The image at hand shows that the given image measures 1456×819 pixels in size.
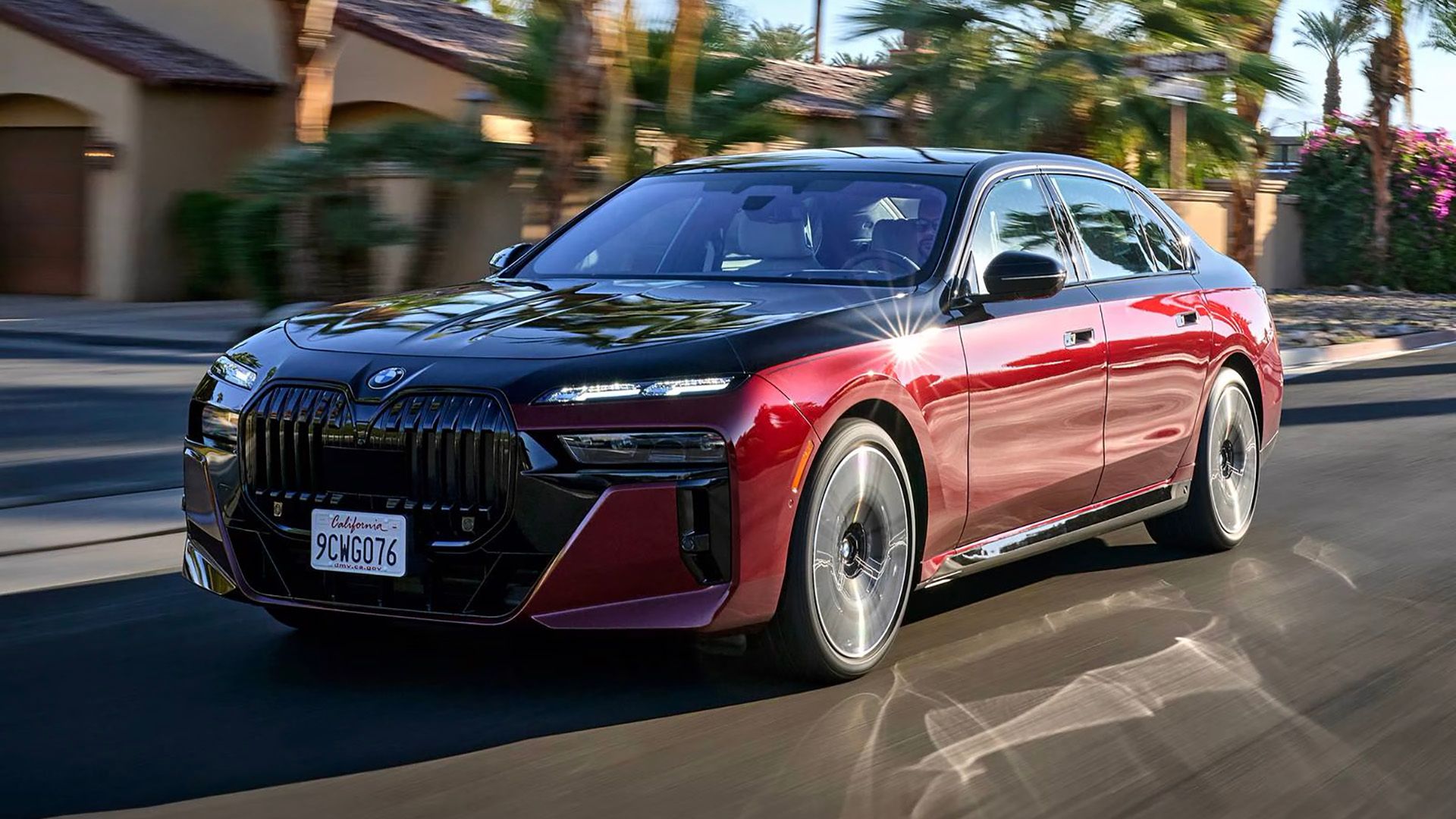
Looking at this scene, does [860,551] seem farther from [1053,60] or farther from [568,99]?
[1053,60]

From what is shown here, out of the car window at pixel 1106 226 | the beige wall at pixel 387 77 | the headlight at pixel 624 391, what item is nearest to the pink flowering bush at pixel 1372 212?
the beige wall at pixel 387 77

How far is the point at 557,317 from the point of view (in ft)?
18.5

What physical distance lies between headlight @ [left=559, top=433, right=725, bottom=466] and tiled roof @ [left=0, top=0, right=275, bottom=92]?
68.1 feet

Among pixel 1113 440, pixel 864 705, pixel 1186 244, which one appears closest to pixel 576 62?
pixel 1186 244

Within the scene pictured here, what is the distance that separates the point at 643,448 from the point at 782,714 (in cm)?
85

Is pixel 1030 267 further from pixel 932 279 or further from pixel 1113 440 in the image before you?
pixel 1113 440

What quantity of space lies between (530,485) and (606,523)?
0.73 feet

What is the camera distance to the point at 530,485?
496cm

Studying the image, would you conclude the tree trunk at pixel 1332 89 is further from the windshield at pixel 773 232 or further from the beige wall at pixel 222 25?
the windshield at pixel 773 232

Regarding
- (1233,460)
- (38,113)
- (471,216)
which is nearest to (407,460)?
(1233,460)

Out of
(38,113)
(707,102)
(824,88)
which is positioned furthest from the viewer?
(824,88)

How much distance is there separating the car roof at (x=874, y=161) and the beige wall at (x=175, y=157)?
1859 centimetres

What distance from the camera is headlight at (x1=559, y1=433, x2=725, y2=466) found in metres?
4.96

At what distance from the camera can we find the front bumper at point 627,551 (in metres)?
4.96
